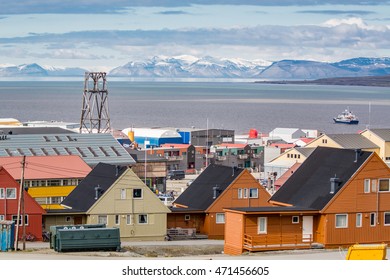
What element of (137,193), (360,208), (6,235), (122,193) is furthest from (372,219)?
(6,235)

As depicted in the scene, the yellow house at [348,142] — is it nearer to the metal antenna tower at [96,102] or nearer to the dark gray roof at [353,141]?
the dark gray roof at [353,141]

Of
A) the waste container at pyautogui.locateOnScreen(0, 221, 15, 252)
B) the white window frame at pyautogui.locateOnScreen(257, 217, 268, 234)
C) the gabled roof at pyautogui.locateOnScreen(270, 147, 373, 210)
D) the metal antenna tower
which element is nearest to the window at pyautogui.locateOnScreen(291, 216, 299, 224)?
the gabled roof at pyautogui.locateOnScreen(270, 147, 373, 210)

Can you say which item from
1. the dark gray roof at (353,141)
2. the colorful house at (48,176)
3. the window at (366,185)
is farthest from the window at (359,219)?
the dark gray roof at (353,141)

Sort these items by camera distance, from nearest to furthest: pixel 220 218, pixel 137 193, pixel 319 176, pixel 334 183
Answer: pixel 334 183, pixel 319 176, pixel 137 193, pixel 220 218

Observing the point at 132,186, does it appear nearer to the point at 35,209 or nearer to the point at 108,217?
the point at 108,217

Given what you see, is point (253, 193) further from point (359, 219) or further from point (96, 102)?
point (96, 102)

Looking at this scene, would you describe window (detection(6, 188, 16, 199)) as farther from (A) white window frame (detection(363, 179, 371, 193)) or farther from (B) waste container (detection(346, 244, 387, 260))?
(B) waste container (detection(346, 244, 387, 260))
